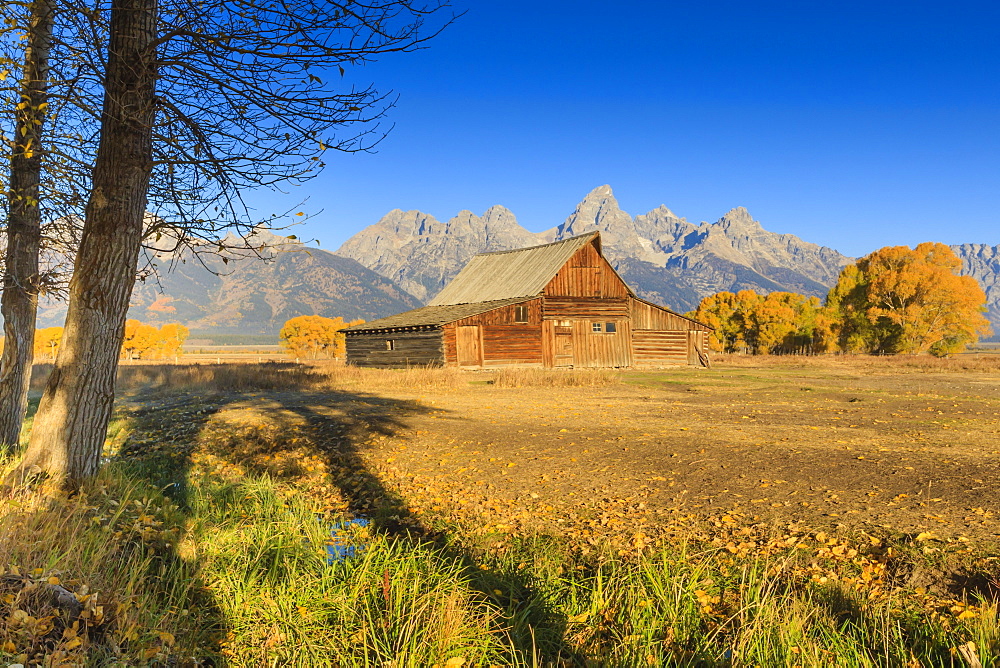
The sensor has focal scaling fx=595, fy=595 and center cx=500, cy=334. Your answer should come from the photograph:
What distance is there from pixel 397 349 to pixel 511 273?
10113 millimetres

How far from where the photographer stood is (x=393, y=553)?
6.18m

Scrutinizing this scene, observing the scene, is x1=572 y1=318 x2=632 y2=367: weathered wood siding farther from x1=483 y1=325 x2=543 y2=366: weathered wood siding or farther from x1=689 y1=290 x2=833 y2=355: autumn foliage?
x1=689 y1=290 x2=833 y2=355: autumn foliage

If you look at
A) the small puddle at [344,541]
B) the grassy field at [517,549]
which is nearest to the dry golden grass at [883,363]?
the grassy field at [517,549]

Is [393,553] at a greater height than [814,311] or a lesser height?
lesser

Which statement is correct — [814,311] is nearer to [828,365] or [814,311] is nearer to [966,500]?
[828,365]

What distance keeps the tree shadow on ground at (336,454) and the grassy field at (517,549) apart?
54 mm

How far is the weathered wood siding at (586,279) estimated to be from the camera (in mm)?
36688

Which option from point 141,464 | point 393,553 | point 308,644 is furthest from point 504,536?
point 141,464

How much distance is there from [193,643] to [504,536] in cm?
339

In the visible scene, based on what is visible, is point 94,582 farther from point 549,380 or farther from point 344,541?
point 549,380

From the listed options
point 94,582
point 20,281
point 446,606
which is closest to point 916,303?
point 446,606

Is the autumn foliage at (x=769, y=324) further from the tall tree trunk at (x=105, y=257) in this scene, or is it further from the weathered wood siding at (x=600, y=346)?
the tall tree trunk at (x=105, y=257)

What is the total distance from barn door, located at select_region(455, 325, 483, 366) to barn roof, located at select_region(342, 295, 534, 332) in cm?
84

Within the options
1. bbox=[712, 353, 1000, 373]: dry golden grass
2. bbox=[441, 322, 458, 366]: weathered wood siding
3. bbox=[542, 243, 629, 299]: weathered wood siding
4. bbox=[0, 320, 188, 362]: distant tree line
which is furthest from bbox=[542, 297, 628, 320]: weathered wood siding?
bbox=[0, 320, 188, 362]: distant tree line
